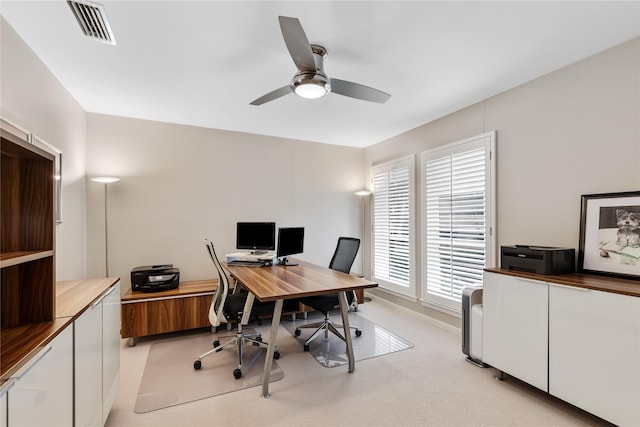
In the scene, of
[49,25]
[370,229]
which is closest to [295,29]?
[49,25]

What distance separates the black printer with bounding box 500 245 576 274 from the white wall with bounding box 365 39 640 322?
0.25m

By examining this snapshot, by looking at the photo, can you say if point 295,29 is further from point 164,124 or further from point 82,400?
point 164,124

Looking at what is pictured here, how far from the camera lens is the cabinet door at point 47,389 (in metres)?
0.94

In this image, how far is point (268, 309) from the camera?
2.81m

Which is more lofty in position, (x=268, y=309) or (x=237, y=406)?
(x=268, y=309)

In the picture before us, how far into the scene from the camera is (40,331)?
46.6 inches

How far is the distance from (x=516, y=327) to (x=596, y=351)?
0.50 m

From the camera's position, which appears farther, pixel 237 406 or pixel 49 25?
pixel 237 406

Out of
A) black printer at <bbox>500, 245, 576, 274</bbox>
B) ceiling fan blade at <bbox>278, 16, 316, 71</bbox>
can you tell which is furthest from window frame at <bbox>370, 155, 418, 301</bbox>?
ceiling fan blade at <bbox>278, 16, 316, 71</bbox>

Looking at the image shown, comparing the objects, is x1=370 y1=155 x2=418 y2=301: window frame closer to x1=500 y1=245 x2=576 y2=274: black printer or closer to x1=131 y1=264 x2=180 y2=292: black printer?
x1=500 y1=245 x2=576 y2=274: black printer

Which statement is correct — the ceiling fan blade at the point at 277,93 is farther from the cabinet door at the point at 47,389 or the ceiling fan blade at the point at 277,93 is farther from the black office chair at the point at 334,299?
the cabinet door at the point at 47,389

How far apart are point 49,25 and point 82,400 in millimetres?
2305

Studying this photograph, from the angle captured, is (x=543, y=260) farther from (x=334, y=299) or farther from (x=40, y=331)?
(x=40, y=331)

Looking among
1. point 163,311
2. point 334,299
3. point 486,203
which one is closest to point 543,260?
point 486,203
